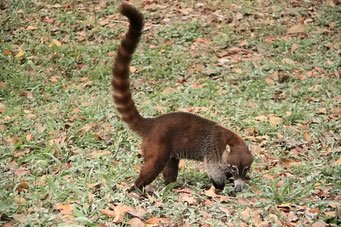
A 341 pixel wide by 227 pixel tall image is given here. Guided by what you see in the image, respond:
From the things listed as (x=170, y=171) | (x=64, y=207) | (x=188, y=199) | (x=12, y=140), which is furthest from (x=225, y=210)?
(x=12, y=140)

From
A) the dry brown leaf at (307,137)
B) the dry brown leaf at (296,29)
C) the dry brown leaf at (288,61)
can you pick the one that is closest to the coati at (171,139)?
the dry brown leaf at (307,137)

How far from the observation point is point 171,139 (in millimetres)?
4973

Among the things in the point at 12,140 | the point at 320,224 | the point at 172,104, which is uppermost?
the point at 172,104

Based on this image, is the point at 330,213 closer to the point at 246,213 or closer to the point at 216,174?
the point at 246,213

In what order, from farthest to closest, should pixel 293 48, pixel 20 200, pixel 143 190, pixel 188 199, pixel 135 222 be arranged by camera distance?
pixel 293 48 < pixel 143 190 < pixel 188 199 < pixel 20 200 < pixel 135 222

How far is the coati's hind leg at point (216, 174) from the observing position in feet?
16.7

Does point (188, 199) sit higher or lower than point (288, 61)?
lower

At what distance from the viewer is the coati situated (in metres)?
4.77

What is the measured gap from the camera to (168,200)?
457 cm

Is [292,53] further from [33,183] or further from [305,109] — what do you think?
[33,183]

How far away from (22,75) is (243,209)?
17.5 feet

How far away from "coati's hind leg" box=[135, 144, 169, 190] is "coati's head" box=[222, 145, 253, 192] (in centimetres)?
70

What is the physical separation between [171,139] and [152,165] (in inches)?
14.9

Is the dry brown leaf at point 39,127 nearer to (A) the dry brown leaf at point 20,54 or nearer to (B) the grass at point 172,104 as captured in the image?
(B) the grass at point 172,104
